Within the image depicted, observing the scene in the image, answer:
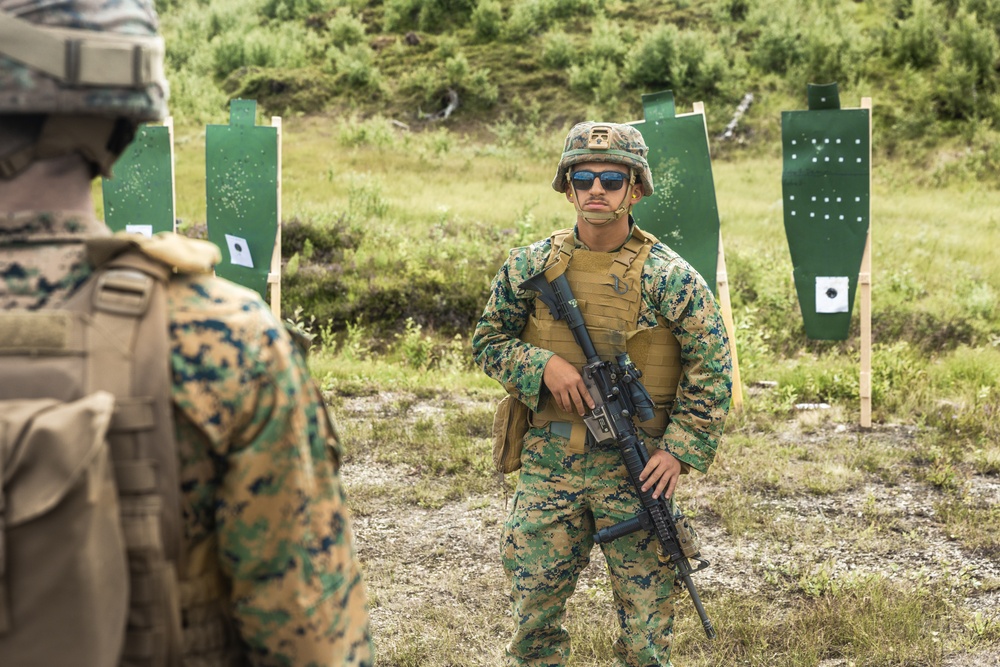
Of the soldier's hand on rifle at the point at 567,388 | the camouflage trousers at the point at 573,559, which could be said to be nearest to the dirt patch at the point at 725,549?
the camouflage trousers at the point at 573,559

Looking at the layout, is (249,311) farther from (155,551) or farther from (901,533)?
(901,533)

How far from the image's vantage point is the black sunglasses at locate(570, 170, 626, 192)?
3484 millimetres

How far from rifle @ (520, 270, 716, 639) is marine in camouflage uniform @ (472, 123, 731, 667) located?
0.16 ft

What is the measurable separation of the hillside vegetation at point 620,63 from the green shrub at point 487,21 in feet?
0.11

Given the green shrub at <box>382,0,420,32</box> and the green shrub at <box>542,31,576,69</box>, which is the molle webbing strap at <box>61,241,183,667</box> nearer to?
the green shrub at <box>542,31,576,69</box>

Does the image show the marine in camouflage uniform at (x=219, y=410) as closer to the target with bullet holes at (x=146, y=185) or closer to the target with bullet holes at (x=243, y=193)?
the target with bullet holes at (x=243, y=193)

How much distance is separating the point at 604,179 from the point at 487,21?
21185 mm

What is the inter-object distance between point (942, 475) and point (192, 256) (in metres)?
5.83

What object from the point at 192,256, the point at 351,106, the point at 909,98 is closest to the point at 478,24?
the point at 351,106

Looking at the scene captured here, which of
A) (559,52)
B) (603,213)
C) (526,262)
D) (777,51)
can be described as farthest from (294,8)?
(603,213)

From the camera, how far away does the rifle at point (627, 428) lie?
331 cm

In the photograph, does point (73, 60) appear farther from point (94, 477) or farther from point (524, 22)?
point (524, 22)

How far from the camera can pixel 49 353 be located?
140cm

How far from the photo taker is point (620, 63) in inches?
833
